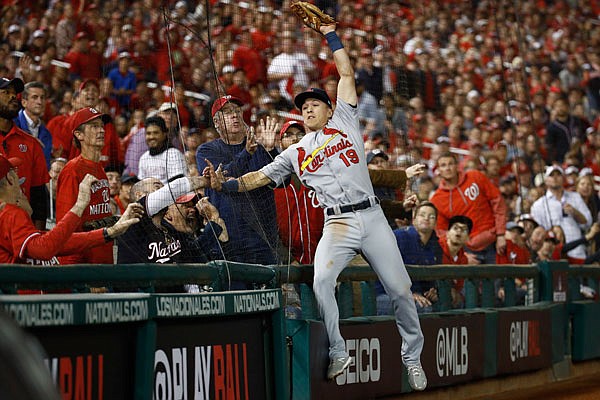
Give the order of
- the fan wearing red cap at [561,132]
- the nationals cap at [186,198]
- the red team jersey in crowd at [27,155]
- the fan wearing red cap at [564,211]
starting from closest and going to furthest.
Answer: the nationals cap at [186,198] → the red team jersey in crowd at [27,155] → the fan wearing red cap at [564,211] → the fan wearing red cap at [561,132]

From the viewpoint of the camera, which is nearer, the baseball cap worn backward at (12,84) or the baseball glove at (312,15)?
the baseball glove at (312,15)

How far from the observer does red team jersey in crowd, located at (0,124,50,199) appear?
280 inches

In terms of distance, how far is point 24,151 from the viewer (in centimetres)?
718

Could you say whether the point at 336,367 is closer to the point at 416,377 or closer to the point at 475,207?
the point at 416,377

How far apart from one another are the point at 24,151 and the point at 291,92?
3.61 m

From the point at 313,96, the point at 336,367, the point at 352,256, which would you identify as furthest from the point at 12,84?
the point at 336,367

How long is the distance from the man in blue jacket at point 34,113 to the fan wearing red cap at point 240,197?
2113 millimetres

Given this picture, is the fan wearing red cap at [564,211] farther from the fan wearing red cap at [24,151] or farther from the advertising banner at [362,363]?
the fan wearing red cap at [24,151]

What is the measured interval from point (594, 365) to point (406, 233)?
3945 mm

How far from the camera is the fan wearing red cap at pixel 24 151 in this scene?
7062 millimetres

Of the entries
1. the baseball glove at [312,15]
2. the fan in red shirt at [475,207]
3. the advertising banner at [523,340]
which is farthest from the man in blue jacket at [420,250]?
the baseball glove at [312,15]

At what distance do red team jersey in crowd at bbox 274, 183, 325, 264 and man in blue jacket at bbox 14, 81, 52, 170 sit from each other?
7.04 feet

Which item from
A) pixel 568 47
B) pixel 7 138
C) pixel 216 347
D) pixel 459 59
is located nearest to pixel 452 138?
pixel 459 59

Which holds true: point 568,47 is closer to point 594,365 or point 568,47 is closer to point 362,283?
point 594,365
